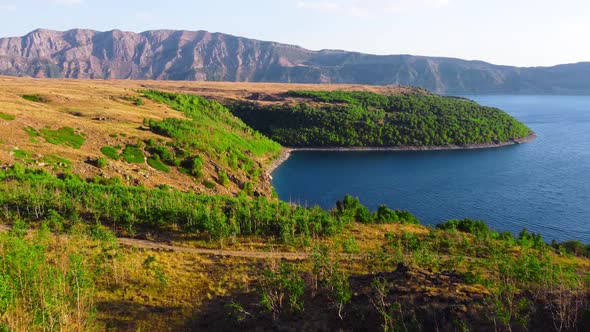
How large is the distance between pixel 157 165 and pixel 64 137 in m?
19.7

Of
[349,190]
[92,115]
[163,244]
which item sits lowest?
[349,190]

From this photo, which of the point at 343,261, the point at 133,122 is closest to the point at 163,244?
the point at 343,261

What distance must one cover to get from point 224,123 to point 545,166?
131770 millimetres

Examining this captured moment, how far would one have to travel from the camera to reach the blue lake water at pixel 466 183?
100m

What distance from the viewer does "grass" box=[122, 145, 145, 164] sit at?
83.2 metres

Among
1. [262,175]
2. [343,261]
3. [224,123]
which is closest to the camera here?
[343,261]

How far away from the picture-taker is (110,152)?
82.4 metres

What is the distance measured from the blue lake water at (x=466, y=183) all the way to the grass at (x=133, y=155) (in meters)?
46.1

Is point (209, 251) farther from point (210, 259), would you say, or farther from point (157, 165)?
point (157, 165)

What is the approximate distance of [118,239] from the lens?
4566 centimetres

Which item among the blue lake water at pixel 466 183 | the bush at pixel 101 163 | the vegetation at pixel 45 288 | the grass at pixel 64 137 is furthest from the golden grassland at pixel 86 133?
the blue lake water at pixel 466 183

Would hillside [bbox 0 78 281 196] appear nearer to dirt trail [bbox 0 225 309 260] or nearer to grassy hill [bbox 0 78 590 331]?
grassy hill [bbox 0 78 590 331]

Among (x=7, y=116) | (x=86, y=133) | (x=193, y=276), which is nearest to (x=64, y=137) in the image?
(x=86, y=133)

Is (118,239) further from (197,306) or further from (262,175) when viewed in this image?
(262,175)
